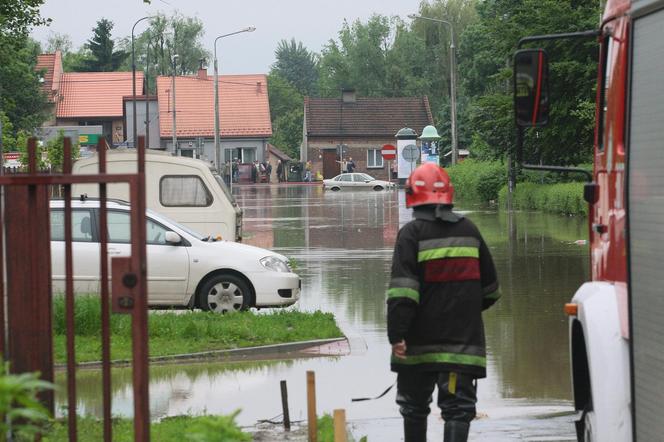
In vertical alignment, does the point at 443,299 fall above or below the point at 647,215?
below

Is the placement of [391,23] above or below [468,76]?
above

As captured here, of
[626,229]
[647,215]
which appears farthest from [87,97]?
[647,215]

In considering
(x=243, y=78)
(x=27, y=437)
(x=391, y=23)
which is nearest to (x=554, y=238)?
(x=27, y=437)

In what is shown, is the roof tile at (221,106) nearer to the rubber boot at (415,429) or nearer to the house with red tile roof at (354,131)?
the house with red tile roof at (354,131)

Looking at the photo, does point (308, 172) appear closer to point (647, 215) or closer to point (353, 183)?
point (353, 183)

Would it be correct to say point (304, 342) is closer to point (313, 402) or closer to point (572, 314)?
point (313, 402)

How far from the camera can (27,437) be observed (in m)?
5.87

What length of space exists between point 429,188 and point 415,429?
131 centimetres

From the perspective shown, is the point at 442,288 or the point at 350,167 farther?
the point at 350,167

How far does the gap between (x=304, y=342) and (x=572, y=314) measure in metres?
7.66

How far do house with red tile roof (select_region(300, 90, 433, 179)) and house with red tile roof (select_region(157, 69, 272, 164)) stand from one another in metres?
4.64

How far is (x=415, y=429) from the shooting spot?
7301 mm

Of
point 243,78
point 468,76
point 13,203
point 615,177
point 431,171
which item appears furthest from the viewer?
point 243,78

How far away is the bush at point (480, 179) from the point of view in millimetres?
54812
